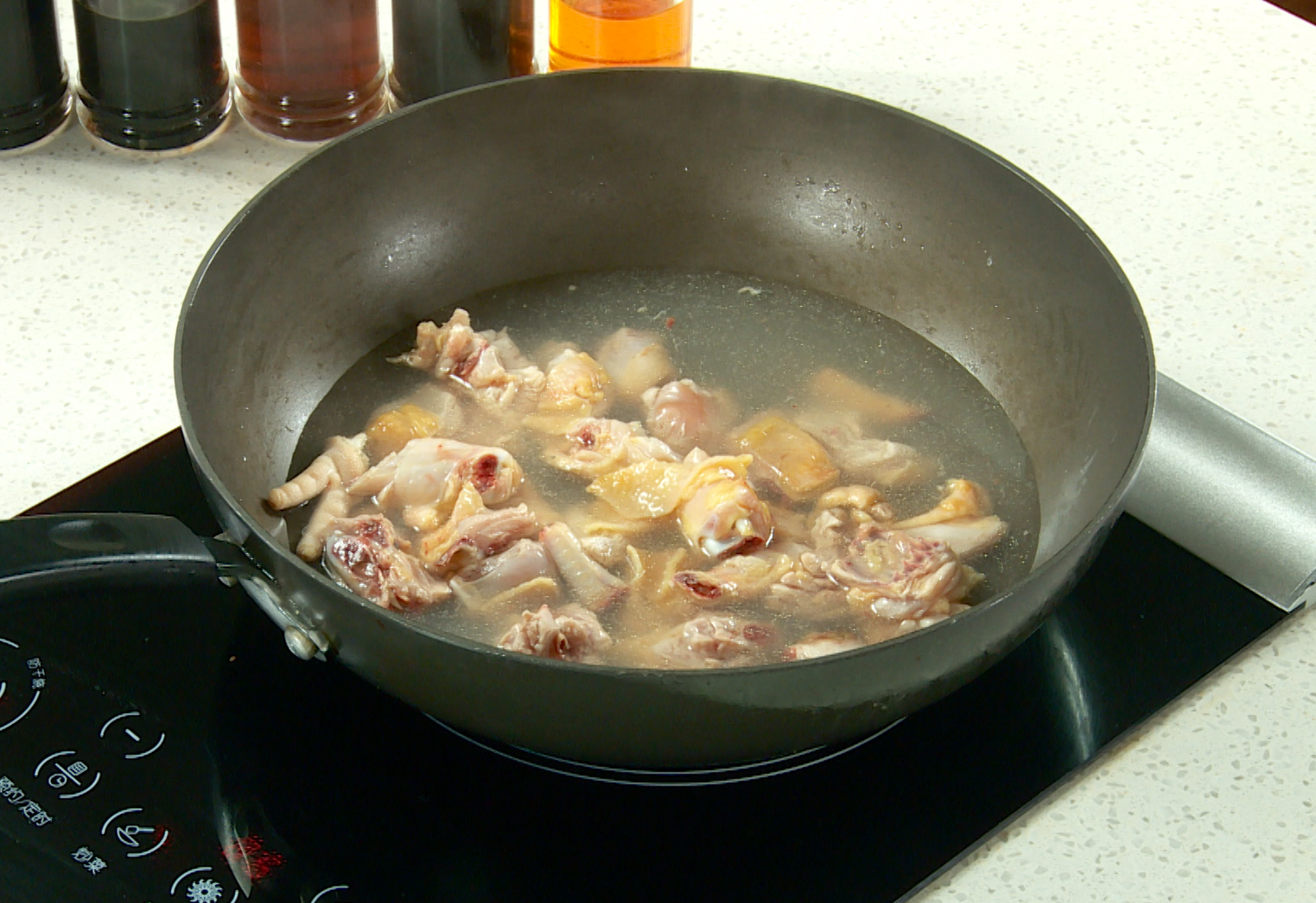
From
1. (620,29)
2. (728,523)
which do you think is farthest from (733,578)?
(620,29)

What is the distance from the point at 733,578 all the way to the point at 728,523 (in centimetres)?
4

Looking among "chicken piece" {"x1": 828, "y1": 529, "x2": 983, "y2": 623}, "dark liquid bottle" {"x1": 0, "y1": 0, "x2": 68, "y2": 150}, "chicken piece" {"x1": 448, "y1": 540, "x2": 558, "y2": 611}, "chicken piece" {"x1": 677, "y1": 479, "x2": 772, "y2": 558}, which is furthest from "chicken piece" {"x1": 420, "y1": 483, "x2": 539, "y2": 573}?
"dark liquid bottle" {"x1": 0, "y1": 0, "x2": 68, "y2": 150}

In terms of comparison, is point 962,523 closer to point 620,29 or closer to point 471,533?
point 471,533

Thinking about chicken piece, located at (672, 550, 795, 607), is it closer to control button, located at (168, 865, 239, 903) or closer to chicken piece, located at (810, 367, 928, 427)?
chicken piece, located at (810, 367, 928, 427)

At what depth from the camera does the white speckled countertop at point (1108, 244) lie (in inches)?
32.8

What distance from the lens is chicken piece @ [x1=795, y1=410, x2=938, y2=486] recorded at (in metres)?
1.05

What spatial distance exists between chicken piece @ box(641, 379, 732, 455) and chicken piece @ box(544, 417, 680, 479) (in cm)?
2

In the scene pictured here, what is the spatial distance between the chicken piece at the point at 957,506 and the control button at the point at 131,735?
0.51m

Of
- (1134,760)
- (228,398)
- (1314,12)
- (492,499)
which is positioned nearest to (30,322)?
(228,398)

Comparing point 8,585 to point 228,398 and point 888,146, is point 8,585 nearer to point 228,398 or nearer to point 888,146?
point 228,398

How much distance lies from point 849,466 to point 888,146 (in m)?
0.28

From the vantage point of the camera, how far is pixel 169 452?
105 cm

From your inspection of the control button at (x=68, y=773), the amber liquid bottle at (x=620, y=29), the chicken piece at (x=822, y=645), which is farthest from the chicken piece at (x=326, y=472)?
the amber liquid bottle at (x=620, y=29)

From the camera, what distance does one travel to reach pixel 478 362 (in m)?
1.11
